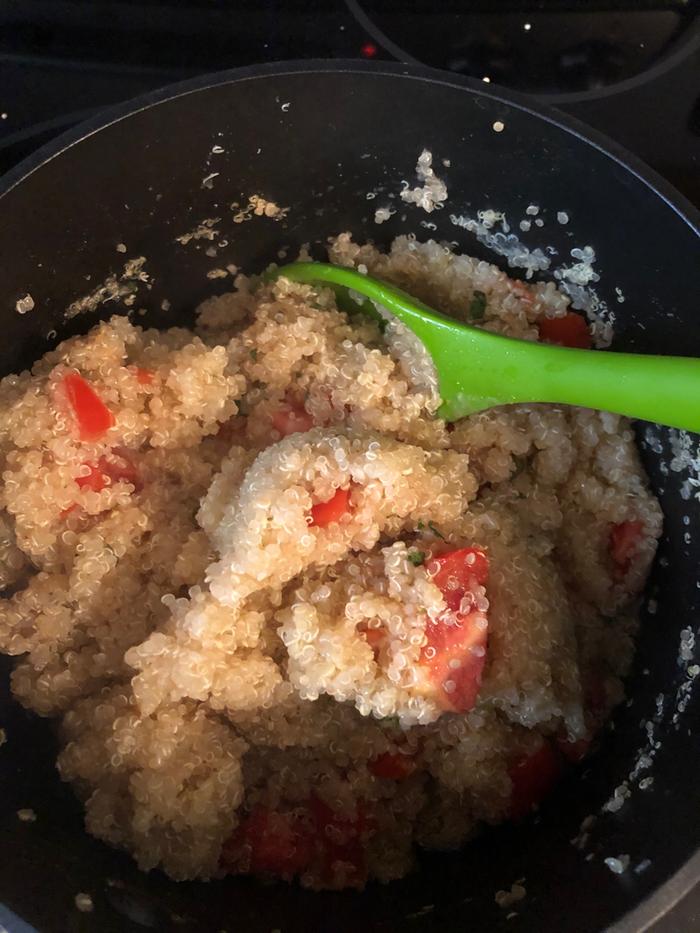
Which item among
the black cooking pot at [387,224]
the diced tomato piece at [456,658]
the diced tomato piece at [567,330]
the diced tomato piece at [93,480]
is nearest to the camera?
the black cooking pot at [387,224]

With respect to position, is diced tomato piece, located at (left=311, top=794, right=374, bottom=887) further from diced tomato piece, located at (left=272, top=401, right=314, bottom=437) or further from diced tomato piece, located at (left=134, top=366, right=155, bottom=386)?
diced tomato piece, located at (left=134, top=366, right=155, bottom=386)

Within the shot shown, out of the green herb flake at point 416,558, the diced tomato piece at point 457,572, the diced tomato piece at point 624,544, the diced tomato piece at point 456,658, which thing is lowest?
the diced tomato piece at point 624,544

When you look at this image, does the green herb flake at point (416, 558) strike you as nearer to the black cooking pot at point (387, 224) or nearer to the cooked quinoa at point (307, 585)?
the cooked quinoa at point (307, 585)

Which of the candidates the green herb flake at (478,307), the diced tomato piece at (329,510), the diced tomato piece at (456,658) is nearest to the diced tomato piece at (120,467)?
the diced tomato piece at (329,510)

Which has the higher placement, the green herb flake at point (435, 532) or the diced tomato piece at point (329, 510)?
the diced tomato piece at point (329, 510)

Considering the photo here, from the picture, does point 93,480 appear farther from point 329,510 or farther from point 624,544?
point 624,544

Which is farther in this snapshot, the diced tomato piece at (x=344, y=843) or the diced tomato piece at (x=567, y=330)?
the diced tomato piece at (x=567, y=330)

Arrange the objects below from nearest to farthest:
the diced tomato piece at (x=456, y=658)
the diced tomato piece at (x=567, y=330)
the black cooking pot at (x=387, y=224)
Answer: the black cooking pot at (x=387, y=224) → the diced tomato piece at (x=456, y=658) → the diced tomato piece at (x=567, y=330)
